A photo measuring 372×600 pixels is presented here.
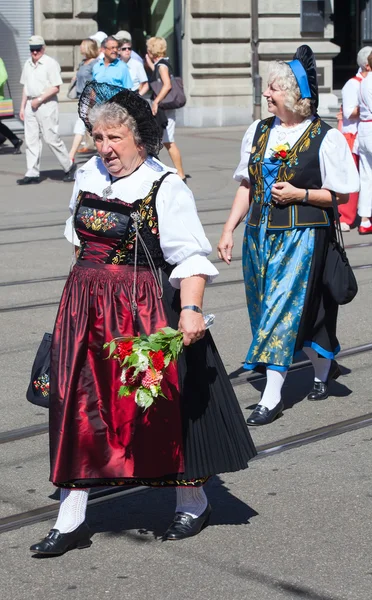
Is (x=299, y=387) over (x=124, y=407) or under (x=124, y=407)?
under

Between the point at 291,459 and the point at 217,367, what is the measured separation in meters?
1.14

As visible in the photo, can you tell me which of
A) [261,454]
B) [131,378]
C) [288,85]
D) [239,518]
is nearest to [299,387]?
[261,454]

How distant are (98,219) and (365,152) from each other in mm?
7684

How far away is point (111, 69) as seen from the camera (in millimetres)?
14500

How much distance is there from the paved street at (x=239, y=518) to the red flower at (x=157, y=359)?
2.32ft

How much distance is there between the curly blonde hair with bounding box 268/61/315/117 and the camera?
5707mm

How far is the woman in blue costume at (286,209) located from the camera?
5.79 m

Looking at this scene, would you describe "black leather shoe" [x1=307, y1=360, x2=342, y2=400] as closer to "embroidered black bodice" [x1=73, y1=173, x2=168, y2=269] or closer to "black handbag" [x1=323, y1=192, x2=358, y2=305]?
"black handbag" [x1=323, y1=192, x2=358, y2=305]

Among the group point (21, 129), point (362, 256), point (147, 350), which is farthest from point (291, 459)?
point (21, 129)

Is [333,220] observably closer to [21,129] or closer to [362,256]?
→ [362,256]

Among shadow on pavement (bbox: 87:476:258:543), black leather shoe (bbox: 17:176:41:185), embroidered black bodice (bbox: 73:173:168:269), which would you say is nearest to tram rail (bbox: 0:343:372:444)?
shadow on pavement (bbox: 87:476:258:543)

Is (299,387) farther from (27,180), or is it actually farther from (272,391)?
(27,180)

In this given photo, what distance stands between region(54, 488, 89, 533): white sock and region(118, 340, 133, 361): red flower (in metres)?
0.57

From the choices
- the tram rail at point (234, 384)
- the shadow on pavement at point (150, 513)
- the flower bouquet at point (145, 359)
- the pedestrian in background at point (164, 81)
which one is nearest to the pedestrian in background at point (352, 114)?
Result: the pedestrian in background at point (164, 81)
